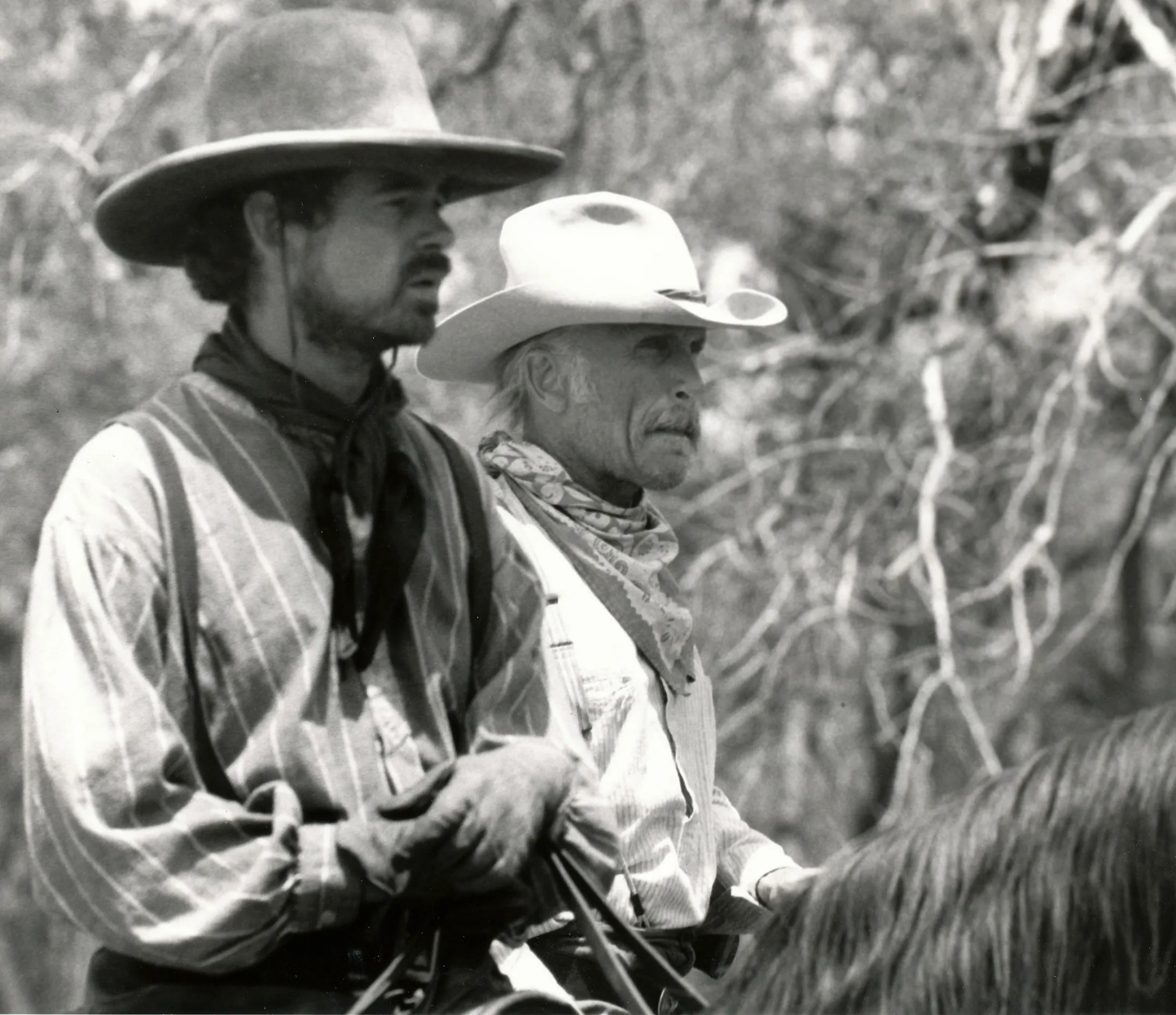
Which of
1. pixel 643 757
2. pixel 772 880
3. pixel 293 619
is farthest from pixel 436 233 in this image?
pixel 772 880

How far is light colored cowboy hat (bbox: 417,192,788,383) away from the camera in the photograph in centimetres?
333

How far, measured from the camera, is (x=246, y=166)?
7.86ft

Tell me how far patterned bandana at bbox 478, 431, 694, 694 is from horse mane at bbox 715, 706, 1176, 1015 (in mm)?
838

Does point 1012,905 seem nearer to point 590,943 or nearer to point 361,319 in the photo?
point 590,943

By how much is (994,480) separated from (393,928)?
539 centimetres

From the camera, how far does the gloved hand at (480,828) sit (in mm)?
2117

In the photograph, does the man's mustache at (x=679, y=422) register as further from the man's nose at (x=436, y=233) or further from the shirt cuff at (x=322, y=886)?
the shirt cuff at (x=322, y=886)

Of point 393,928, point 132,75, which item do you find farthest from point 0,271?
point 393,928

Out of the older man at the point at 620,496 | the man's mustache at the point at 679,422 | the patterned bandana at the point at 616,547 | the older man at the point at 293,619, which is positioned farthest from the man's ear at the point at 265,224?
the man's mustache at the point at 679,422

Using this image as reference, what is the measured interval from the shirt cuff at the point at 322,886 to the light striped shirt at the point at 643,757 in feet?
2.66

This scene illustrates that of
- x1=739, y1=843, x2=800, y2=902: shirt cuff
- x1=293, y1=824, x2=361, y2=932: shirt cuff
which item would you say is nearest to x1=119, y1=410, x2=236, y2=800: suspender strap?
x1=293, y1=824, x2=361, y2=932: shirt cuff

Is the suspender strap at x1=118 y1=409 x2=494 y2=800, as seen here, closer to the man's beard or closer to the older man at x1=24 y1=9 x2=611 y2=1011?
the older man at x1=24 y1=9 x2=611 y2=1011

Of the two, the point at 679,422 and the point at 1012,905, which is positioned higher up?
the point at 679,422

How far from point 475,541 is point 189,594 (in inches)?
17.4
